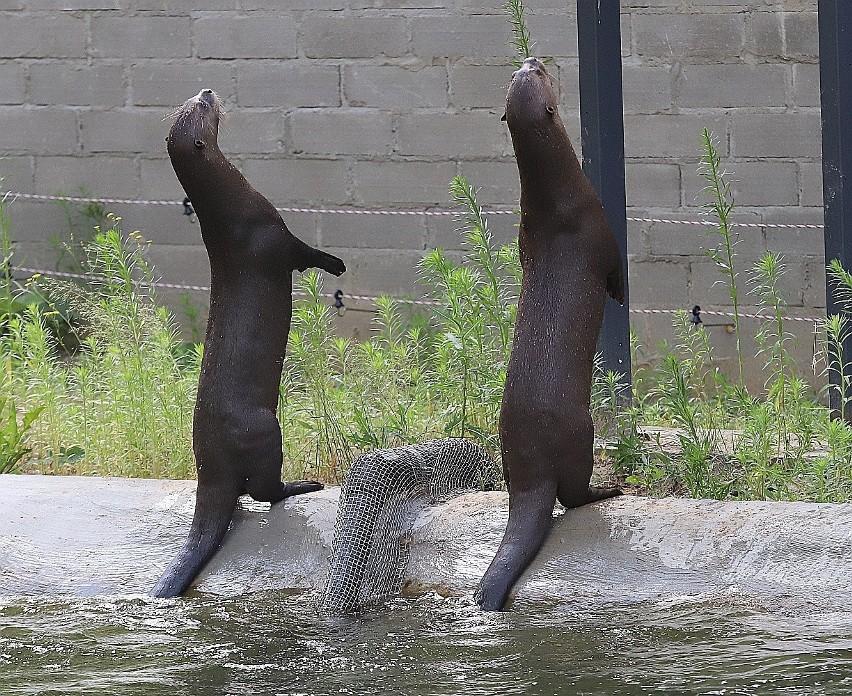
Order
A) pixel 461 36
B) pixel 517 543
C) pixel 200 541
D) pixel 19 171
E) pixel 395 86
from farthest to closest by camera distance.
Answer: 1. pixel 19 171
2. pixel 395 86
3. pixel 461 36
4. pixel 200 541
5. pixel 517 543

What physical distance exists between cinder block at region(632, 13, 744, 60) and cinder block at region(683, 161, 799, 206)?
1.79 ft

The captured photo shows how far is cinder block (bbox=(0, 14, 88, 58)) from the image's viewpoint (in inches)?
260

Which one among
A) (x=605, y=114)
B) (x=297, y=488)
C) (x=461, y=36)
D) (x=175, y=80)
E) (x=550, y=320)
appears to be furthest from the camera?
(x=175, y=80)

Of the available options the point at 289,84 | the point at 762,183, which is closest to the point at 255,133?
the point at 289,84

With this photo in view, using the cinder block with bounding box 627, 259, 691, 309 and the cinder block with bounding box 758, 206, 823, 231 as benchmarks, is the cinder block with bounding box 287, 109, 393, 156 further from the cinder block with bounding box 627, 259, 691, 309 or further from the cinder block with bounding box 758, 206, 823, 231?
the cinder block with bounding box 758, 206, 823, 231

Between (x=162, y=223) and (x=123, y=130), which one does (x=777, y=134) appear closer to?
(x=162, y=223)

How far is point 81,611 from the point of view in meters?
3.08

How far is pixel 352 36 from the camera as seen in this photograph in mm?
6336

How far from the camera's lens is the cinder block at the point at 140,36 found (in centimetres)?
650

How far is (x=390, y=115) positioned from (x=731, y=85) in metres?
1.69

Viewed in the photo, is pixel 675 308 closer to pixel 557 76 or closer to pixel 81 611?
pixel 557 76

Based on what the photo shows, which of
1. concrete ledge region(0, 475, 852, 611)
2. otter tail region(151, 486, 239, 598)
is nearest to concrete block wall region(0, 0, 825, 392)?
concrete ledge region(0, 475, 852, 611)

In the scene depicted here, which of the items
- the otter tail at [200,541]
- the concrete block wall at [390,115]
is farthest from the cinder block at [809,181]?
the otter tail at [200,541]

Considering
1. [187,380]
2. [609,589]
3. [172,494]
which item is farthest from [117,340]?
[609,589]
